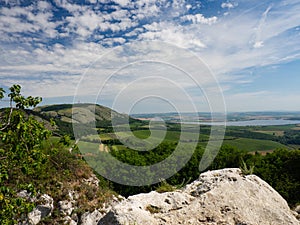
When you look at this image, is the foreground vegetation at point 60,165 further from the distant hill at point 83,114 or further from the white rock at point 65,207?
the distant hill at point 83,114

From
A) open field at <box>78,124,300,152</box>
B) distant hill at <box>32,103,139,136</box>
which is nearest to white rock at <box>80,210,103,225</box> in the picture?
distant hill at <box>32,103,139,136</box>

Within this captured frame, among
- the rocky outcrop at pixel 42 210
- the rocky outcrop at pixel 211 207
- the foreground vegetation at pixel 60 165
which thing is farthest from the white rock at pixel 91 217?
the rocky outcrop at pixel 211 207

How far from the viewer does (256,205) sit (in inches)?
209

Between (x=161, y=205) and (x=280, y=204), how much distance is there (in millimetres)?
3036


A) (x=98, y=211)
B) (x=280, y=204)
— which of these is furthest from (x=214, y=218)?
(x=98, y=211)

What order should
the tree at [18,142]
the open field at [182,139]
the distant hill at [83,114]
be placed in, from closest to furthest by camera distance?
the tree at [18,142]
the open field at [182,139]
the distant hill at [83,114]

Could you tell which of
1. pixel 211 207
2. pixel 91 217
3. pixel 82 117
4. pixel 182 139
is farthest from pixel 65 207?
pixel 182 139

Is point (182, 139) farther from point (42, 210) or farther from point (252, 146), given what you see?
point (42, 210)

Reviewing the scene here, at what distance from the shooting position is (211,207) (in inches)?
201

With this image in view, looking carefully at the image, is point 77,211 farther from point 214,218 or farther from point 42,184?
point 214,218

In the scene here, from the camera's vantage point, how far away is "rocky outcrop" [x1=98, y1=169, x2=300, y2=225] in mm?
A: 4652

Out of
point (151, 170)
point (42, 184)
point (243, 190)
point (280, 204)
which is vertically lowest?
point (151, 170)

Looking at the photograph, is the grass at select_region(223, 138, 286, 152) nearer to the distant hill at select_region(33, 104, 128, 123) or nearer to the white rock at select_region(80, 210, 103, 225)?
the distant hill at select_region(33, 104, 128, 123)

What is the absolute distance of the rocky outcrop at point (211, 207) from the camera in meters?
4.65
